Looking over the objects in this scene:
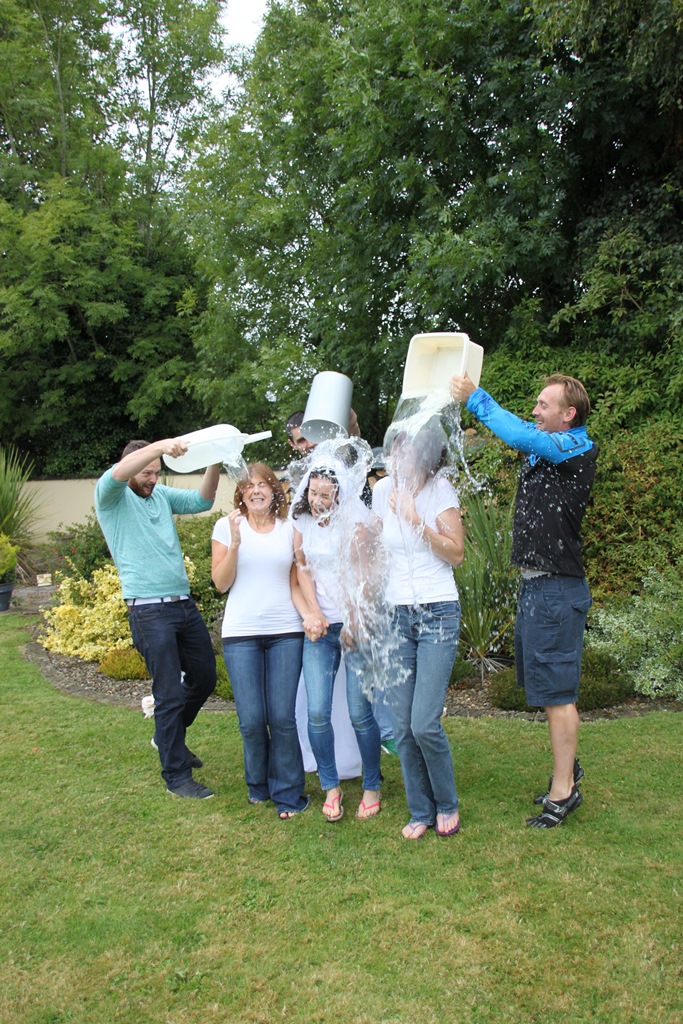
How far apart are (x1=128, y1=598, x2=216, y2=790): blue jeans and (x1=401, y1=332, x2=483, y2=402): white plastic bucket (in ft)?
5.60

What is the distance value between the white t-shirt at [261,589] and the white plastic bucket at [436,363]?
3.33 ft

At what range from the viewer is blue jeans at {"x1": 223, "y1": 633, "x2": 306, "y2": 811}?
4156 mm

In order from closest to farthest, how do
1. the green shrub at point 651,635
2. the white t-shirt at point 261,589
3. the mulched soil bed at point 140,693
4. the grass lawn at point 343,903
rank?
the grass lawn at point 343,903
the white t-shirt at point 261,589
the mulched soil bed at point 140,693
the green shrub at point 651,635

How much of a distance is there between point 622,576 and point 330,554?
3.81 metres

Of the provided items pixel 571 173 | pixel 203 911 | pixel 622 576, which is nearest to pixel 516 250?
pixel 571 173

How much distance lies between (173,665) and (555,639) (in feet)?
6.45

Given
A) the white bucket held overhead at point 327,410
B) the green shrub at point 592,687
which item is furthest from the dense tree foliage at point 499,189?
the white bucket held overhead at point 327,410

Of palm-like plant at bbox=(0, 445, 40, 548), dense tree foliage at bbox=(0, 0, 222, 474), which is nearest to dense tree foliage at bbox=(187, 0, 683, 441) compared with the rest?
palm-like plant at bbox=(0, 445, 40, 548)

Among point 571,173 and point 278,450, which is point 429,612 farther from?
point 278,450

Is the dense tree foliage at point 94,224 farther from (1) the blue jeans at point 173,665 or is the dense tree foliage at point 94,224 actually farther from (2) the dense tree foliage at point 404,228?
(1) the blue jeans at point 173,665

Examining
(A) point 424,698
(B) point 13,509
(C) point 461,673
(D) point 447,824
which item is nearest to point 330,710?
(A) point 424,698

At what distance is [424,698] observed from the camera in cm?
365

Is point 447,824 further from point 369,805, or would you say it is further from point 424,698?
point 424,698

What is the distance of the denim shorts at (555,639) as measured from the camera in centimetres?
376
